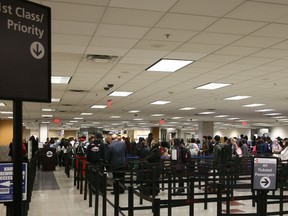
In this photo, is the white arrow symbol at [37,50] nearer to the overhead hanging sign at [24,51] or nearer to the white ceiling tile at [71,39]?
the overhead hanging sign at [24,51]

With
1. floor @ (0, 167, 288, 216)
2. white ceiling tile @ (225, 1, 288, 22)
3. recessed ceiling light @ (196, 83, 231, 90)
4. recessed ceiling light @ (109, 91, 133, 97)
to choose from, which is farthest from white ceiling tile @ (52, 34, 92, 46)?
recessed ceiling light @ (109, 91, 133, 97)

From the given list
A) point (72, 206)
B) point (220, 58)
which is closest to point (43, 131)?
point (72, 206)

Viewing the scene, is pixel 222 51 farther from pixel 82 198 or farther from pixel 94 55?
pixel 82 198

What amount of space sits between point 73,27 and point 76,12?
0.74 m

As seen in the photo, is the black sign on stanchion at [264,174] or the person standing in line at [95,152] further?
the person standing in line at [95,152]

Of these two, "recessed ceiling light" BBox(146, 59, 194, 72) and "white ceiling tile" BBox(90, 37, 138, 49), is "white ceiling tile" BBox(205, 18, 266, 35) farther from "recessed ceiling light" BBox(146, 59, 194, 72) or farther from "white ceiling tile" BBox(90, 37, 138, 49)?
"recessed ceiling light" BBox(146, 59, 194, 72)

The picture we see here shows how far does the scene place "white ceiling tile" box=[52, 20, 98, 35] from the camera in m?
5.75

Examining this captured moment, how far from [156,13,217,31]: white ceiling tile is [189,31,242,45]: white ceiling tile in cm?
40

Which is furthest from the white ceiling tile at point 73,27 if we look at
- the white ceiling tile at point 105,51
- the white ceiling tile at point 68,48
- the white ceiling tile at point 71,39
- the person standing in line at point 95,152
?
the person standing in line at point 95,152

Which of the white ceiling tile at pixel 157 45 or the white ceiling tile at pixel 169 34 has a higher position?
the white ceiling tile at pixel 169 34

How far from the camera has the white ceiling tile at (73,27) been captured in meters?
5.75

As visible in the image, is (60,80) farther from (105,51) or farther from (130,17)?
(130,17)

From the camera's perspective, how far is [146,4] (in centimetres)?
488

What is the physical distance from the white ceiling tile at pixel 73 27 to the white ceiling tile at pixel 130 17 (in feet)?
1.15
